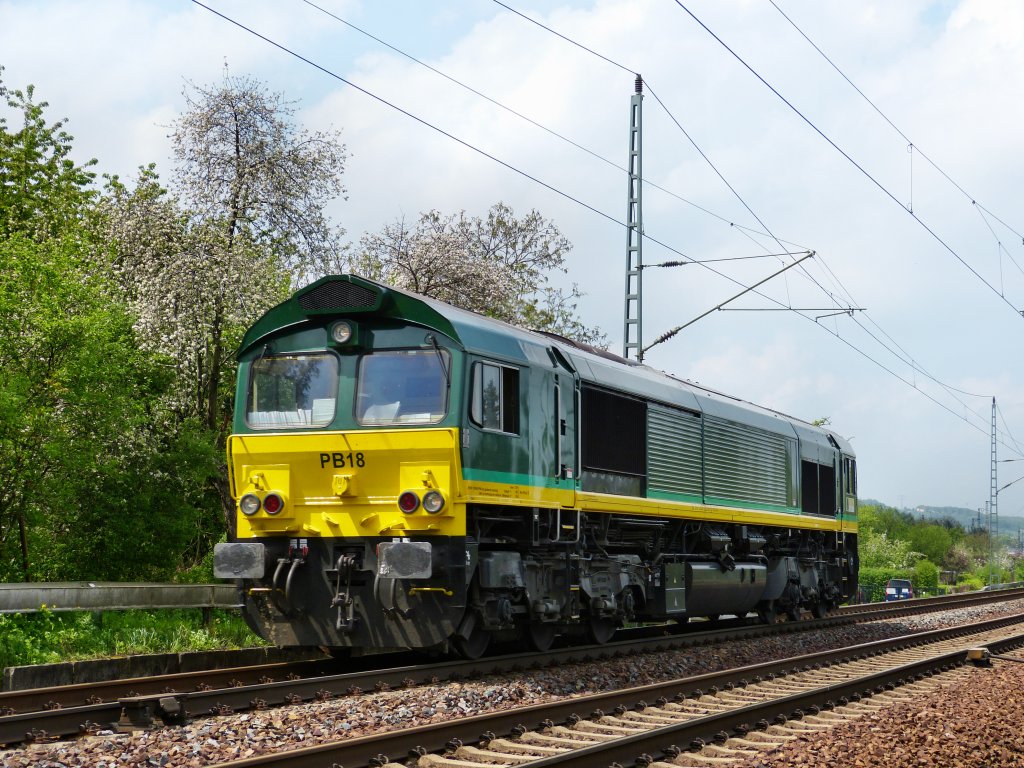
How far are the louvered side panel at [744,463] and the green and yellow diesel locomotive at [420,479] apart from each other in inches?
137

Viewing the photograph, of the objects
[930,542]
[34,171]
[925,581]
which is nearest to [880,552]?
[925,581]

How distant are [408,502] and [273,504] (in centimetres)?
174

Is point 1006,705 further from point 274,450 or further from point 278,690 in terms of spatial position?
point 274,450

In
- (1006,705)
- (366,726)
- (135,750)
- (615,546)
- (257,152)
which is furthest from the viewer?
(257,152)

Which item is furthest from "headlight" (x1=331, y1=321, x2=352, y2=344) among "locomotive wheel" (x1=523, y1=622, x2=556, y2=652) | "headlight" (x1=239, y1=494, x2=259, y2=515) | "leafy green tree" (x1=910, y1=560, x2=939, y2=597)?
"leafy green tree" (x1=910, y1=560, x2=939, y2=597)

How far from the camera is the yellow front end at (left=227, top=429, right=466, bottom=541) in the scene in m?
11.9

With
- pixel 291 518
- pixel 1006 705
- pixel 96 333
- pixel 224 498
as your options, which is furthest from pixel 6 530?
pixel 1006 705

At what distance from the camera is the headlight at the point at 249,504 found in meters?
12.8

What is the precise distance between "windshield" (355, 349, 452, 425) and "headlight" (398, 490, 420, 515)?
0.81 meters

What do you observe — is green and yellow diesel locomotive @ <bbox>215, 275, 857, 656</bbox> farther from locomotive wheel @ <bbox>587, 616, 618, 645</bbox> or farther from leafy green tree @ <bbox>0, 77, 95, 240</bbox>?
leafy green tree @ <bbox>0, 77, 95, 240</bbox>

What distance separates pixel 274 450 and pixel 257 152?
12647mm

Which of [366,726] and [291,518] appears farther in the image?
[291,518]

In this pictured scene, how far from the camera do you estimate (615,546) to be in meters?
16.0

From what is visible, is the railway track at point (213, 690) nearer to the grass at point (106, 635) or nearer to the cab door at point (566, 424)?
the cab door at point (566, 424)
